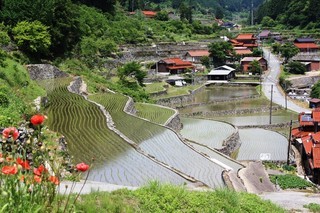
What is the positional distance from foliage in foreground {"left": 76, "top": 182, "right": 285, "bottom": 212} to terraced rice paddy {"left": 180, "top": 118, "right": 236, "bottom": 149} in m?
12.1

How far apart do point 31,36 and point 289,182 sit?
62.5 ft

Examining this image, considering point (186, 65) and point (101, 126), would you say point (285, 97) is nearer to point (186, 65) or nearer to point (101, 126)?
point (186, 65)

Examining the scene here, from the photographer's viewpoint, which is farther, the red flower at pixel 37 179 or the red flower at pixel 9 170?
the red flower at pixel 37 179

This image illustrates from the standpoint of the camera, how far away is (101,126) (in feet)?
52.3

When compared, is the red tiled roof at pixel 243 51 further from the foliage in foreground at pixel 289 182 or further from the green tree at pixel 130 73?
the foliage in foreground at pixel 289 182

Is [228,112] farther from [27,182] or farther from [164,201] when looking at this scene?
[27,182]

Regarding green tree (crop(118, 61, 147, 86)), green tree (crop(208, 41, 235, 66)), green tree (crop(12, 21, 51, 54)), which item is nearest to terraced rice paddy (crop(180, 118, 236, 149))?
green tree (crop(12, 21, 51, 54))

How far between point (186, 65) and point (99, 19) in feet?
38.4

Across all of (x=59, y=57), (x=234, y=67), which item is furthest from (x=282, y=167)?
(x=234, y=67)

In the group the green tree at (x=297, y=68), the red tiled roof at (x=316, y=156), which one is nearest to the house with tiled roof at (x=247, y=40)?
the green tree at (x=297, y=68)

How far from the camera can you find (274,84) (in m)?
46.5

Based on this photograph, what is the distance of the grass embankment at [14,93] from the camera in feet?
36.4

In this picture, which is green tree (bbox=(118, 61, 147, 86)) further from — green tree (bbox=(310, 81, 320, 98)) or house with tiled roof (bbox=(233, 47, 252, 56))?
house with tiled roof (bbox=(233, 47, 252, 56))

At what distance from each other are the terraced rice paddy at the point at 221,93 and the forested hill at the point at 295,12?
107 feet
